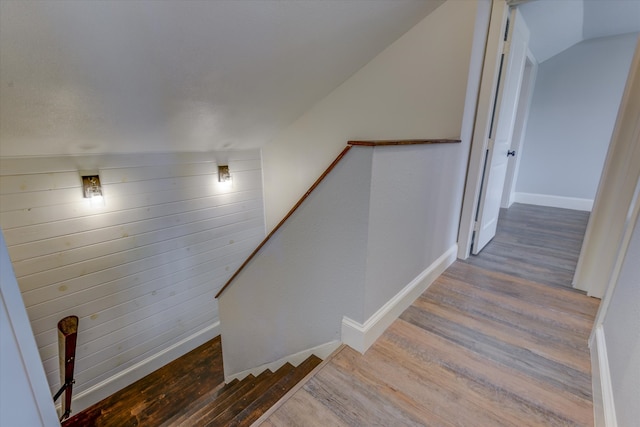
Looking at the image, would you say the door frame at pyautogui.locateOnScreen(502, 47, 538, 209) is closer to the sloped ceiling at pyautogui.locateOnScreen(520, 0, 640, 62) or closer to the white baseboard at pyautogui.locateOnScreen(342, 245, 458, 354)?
the sloped ceiling at pyautogui.locateOnScreen(520, 0, 640, 62)

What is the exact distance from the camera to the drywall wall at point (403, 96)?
2049 mm

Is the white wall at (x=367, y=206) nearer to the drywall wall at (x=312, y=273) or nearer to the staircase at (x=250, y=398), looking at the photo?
the drywall wall at (x=312, y=273)

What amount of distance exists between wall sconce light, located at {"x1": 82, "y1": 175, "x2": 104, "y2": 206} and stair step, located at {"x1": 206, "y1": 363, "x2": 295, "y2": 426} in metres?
1.99

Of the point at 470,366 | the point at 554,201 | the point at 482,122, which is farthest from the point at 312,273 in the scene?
the point at 554,201

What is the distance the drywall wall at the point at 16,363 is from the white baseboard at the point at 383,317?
120 cm

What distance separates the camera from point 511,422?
1.20 m

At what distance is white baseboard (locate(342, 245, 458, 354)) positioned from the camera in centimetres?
154

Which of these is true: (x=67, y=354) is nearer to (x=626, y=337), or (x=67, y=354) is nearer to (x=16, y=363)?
(x=16, y=363)

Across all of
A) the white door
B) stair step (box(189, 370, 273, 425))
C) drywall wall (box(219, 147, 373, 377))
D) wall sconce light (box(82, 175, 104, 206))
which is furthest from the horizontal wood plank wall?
the white door

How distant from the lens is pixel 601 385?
121 centimetres

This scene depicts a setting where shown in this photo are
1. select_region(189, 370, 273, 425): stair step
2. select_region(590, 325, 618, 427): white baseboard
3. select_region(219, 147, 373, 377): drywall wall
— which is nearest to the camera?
select_region(590, 325, 618, 427): white baseboard

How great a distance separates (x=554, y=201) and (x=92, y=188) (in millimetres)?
5650

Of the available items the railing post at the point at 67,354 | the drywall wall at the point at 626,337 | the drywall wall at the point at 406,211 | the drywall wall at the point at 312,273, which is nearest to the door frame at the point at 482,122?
the drywall wall at the point at 406,211

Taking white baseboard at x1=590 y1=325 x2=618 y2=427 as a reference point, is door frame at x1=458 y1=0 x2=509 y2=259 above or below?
above
